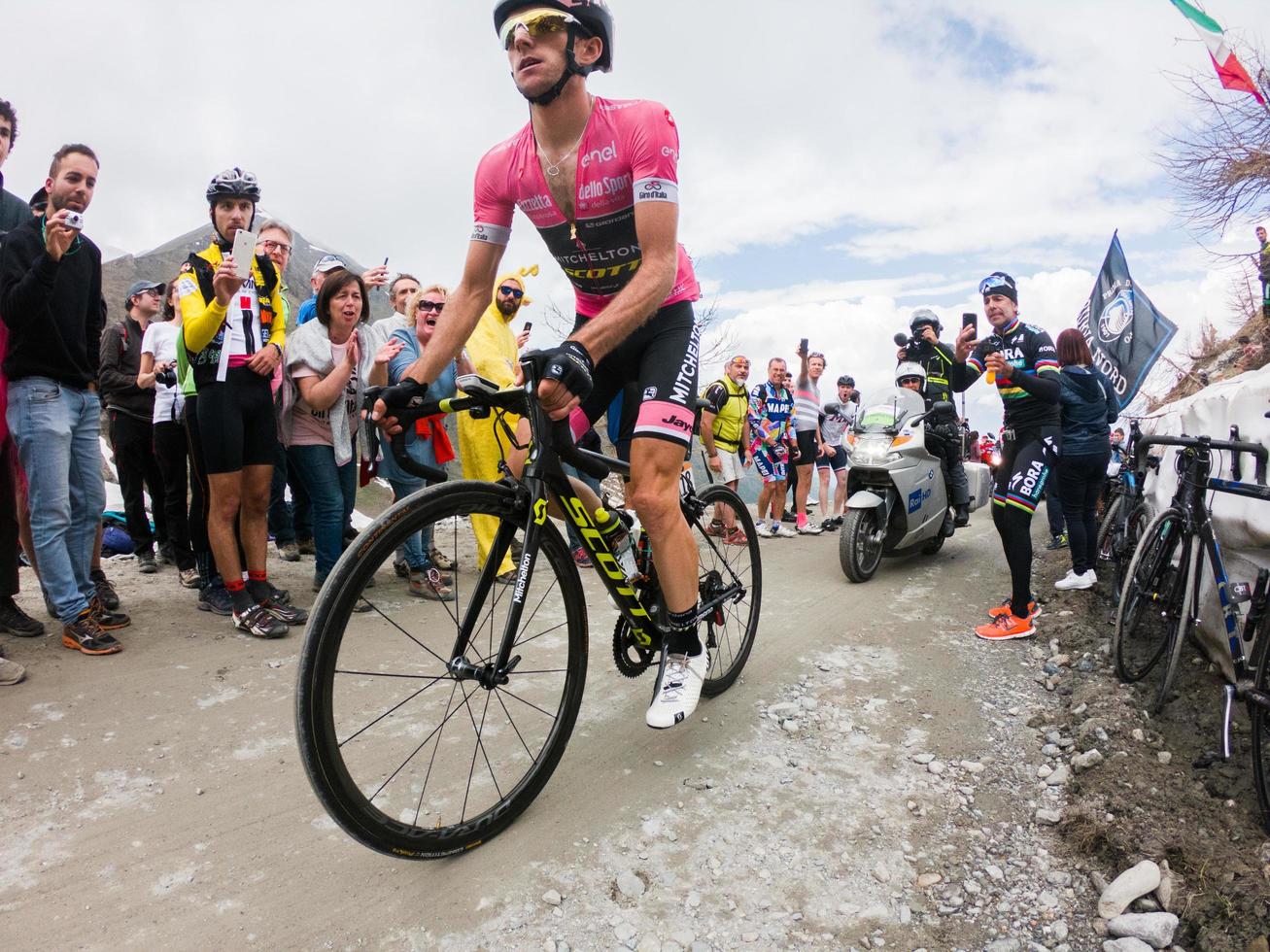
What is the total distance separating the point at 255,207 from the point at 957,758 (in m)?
4.70

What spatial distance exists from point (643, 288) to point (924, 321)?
18.5 ft

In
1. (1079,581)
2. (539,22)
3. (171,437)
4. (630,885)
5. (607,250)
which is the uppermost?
(539,22)

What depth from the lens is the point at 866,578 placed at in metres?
6.11

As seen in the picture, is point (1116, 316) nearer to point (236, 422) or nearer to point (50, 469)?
point (236, 422)

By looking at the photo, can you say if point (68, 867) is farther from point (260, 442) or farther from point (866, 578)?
point (866, 578)

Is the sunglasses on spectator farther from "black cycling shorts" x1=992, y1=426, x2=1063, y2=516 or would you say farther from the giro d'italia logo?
the giro d'italia logo

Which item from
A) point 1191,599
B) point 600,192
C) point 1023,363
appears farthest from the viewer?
point 1023,363

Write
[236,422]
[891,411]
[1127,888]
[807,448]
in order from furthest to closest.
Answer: [807,448]
[891,411]
[236,422]
[1127,888]

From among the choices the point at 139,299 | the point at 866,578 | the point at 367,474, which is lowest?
the point at 866,578

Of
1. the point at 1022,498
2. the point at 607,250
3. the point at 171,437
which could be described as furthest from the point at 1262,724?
the point at 171,437

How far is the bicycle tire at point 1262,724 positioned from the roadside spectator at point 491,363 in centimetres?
404

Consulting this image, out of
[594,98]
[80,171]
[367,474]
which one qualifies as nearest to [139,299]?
[80,171]

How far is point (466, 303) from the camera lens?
9.04ft

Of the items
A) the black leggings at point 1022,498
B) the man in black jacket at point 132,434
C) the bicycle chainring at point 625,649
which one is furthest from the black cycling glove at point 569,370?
the man in black jacket at point 132,434
